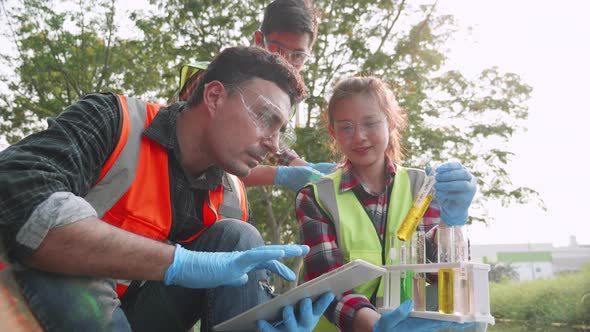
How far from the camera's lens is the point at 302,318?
1.67 m

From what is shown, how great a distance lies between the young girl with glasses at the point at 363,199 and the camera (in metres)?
2.09

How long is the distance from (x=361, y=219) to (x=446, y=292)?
778 mm

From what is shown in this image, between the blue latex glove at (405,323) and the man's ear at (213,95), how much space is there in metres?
1.10

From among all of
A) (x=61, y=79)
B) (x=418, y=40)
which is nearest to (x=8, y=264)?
(x=418, y=40)

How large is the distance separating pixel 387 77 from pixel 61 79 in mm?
6318

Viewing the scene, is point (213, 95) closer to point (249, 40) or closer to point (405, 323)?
point (405, 323)

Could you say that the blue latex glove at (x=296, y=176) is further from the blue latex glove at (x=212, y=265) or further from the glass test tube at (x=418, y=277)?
the blue latex glove at (x=212, y=265)

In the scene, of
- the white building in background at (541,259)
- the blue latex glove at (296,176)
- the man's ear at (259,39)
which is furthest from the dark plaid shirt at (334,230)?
the white building in background at (541,259)

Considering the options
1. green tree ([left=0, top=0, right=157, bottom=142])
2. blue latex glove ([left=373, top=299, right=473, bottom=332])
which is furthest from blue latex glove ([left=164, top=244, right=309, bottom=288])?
green tree ([left=0, top=0, right=157, bottom=142])

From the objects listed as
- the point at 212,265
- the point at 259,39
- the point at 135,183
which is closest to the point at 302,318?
the point at 212,265

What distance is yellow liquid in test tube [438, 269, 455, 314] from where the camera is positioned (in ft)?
5.68

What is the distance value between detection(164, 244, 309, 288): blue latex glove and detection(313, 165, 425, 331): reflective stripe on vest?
0.95 metres

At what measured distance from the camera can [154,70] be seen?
967 cm

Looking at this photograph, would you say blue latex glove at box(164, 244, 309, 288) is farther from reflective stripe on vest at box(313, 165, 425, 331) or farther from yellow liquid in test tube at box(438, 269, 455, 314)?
reflective stripe on vest at box(313, 165, 425, 331)
